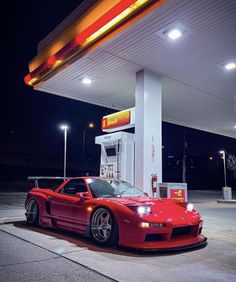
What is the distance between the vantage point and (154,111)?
9.79 meters

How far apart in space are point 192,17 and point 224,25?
2.89ft

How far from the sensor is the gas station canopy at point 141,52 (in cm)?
665

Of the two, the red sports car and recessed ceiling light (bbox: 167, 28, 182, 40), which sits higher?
recessed ceiling light (bbox: 167, 28, 182, 40)

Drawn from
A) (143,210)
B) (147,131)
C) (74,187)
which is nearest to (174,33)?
(147,131)

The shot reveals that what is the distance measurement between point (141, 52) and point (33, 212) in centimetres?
536

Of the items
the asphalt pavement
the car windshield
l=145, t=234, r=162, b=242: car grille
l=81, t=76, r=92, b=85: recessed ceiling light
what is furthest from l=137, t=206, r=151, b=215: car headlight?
l=81, t=76, r=92, b=85: recessed ceiling light

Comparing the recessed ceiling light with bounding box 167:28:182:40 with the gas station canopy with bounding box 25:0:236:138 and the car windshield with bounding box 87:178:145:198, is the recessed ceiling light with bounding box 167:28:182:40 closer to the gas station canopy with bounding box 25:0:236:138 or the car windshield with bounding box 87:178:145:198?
the gas station canopy with bounding box 25:0:236:138

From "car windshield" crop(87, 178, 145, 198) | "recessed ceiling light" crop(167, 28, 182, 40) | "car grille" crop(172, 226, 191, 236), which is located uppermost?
"recessed ceiling light" crop(167, 28, 182, 40)

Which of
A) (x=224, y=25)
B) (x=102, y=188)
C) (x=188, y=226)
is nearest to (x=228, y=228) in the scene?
(x=188, y=226)

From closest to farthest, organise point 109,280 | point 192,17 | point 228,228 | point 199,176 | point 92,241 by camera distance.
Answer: point 109,280 < point 92,241 < point 192,17 < point 228,228 < point 199,176

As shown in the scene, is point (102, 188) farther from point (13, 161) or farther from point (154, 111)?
point (13, 161)

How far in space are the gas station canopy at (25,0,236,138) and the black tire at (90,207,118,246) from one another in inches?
171

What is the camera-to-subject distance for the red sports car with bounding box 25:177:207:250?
15.3 ft

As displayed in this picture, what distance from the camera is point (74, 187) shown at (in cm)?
666
